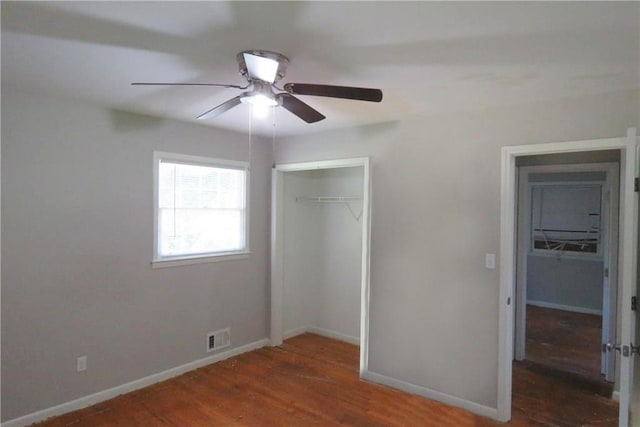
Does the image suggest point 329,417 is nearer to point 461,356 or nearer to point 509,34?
point 461,356

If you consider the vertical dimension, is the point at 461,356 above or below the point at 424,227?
below

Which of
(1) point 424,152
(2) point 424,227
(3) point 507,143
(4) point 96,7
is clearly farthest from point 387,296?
(4) point 96,7

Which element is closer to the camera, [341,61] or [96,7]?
[96,7]

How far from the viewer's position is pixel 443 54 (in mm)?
1999

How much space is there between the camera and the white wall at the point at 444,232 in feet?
9.49

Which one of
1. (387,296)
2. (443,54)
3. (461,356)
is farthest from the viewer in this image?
(387,296)

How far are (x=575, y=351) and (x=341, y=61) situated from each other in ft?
14.8

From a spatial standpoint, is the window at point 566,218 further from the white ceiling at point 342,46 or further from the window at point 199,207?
the window at point 199,207

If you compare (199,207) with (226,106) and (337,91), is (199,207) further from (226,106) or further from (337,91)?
(337,91)

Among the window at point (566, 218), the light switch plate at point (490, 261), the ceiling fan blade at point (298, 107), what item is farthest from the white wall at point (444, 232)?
the window at point (566, 218)

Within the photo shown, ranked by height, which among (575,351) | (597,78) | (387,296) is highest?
(597,78)

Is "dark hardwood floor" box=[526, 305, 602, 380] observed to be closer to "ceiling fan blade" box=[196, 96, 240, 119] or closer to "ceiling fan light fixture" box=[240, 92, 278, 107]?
"ceiling fan light fixture" box=[240, 92, 278, 107]

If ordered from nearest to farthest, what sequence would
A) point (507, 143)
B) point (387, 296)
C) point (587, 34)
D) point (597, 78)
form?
1. point (587, 34)
2. point (597, 78)
3. point (507, 143)
4. point (387, 296)

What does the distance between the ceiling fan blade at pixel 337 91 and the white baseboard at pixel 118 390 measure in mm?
2974
